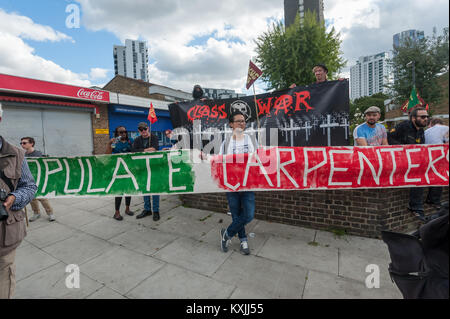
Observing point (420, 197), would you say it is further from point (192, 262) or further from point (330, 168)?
point (192, 262)

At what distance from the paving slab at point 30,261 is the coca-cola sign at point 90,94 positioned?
36.4ft

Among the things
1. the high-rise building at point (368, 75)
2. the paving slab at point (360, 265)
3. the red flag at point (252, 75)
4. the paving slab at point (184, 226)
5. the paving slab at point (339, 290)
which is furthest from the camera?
the high-rise building at point (368, 75)

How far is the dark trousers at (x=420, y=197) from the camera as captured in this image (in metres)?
3.34

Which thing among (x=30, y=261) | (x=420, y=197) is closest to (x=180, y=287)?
(x=30, y=261)

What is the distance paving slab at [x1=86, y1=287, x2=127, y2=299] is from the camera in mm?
2280

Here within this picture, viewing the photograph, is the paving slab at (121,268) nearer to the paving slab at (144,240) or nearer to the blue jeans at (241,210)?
the paving slab at (144,240)

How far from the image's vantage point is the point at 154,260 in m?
2.95

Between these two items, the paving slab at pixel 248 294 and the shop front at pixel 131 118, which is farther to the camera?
the shop front at pixel 131 118

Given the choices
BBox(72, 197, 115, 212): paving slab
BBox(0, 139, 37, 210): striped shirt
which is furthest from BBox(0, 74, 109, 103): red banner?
BBox(0, 139, 37, 210): striped shirt

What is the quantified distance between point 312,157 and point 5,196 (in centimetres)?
323

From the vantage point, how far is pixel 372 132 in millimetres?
3379

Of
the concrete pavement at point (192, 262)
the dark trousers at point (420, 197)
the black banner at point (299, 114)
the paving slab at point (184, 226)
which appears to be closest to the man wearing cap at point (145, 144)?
the concrete pavement at point (192, 262)

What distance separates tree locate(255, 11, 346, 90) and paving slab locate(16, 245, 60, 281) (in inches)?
504

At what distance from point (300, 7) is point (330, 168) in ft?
160
